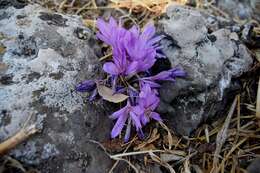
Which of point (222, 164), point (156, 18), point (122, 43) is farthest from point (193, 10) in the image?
point (222, 164)

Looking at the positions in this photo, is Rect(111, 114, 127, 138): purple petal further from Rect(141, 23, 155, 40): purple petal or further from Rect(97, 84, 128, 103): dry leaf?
Rect(141, 23, 155, 40): purple petal

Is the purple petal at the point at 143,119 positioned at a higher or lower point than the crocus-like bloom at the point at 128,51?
lower

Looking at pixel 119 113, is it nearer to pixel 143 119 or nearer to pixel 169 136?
pixel 143 119

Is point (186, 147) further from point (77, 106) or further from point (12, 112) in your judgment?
point (12, 112)

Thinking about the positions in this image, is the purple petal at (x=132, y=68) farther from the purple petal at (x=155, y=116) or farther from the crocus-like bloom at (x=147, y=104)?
the purple petal at (x=155, y=116)

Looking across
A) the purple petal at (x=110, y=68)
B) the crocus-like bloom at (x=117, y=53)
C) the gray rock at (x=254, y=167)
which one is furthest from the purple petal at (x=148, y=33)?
the gray rock at (x=254, y=167)

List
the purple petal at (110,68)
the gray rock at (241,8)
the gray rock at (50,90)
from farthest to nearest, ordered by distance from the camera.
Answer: the gray rock at (241,8) → the purple petal at (110,68) → the gray rock at (50,90)
